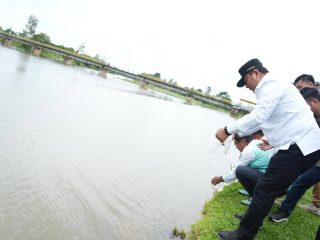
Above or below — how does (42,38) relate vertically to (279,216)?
above

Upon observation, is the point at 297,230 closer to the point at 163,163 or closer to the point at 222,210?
the point at 222,210

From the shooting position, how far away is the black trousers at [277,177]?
3.67m

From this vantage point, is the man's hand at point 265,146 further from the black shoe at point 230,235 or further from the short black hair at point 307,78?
the short black hair at point 307,78

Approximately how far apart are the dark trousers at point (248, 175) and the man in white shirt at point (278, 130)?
1255 mm

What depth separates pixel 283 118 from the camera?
3.75 metres

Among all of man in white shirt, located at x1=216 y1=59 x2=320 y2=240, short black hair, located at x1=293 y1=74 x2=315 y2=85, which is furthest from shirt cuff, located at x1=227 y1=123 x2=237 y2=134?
short black hair, located at x1=293 y1=74 x2=315 y2=85

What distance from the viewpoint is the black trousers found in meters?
3.67

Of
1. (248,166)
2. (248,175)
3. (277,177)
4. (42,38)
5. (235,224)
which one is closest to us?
(277,177)

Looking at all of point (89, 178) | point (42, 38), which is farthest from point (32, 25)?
point (89, 178)

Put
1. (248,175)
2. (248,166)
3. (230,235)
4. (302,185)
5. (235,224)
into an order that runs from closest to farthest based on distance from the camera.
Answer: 1. (230,235)
2. (235,224)
3. (248,175)
4. (302,185)
5. (248,166)

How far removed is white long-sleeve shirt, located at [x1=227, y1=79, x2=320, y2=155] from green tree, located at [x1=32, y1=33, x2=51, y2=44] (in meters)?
95.6

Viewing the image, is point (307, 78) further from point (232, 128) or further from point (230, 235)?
point (230, 235)

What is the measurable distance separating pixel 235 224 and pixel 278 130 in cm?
185

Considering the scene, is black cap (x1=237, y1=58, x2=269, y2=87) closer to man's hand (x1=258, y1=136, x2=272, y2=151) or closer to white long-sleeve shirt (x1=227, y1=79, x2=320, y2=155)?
white long-sleeve shirt (x1=227, y1=79, x2=320, y2=155)
